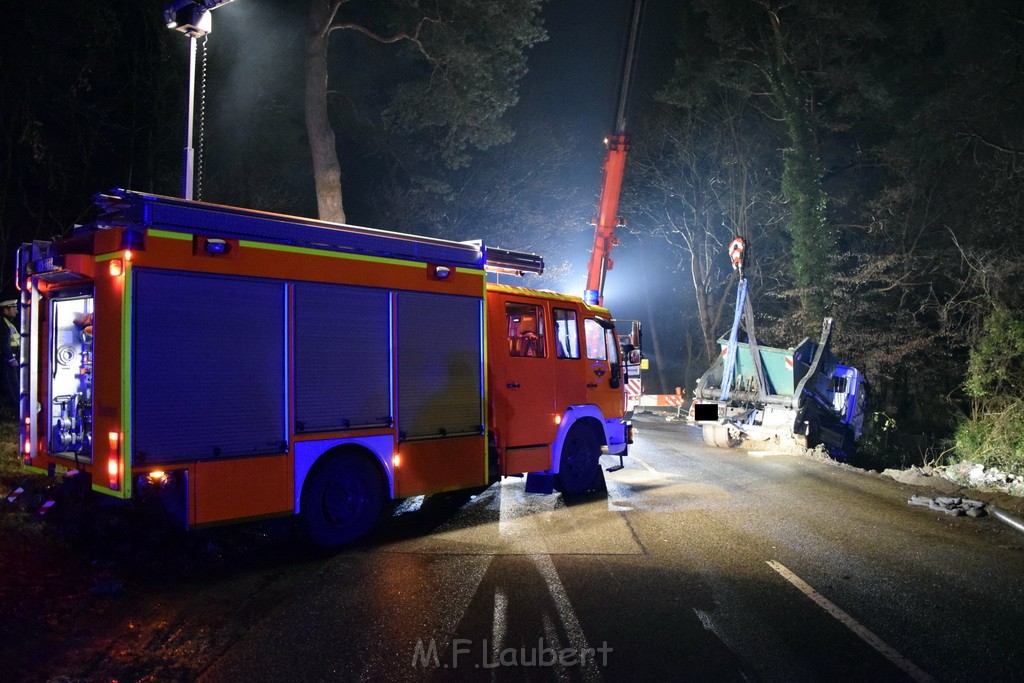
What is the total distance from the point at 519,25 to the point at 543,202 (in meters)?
11.0

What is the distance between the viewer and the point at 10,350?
1022 cm

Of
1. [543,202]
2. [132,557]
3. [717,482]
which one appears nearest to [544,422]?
[717,482]

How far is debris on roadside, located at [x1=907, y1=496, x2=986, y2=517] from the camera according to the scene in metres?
9.52

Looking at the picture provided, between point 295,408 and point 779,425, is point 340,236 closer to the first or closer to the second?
point 295,408

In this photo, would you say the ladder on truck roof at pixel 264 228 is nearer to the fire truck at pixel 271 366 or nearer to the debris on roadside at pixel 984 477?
the fire truck at pixel 271 366

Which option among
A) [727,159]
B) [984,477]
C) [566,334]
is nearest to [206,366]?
[566,334]

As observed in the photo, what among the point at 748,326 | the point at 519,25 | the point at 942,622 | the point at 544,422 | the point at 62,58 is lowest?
the point at 942,622

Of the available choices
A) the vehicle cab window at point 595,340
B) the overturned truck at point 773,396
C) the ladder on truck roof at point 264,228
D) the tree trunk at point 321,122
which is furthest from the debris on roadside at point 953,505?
the tree trunk at point 321,122

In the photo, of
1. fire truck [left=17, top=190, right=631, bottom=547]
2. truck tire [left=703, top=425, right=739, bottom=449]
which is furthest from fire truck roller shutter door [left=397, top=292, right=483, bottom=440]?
truck tire [left=703, top=425, right=739, bottom=449]

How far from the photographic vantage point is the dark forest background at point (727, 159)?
1445 centimetres

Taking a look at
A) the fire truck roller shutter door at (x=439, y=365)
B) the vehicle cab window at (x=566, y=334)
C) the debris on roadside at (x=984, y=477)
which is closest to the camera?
the fire truck roller shutter door at (x=439, y=365)

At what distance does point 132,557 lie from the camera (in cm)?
674

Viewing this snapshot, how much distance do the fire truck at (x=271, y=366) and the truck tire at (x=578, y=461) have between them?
1.27ft

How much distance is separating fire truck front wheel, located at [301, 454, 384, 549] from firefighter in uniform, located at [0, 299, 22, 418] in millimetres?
3251
